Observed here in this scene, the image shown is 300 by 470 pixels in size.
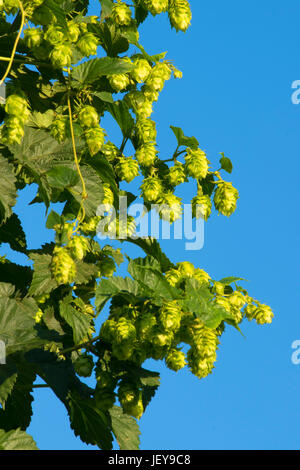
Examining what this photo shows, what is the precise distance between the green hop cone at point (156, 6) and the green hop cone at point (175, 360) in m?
1.81

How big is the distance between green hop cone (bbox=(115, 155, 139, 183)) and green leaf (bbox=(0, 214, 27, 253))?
58 cm

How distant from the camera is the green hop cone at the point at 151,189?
418cm

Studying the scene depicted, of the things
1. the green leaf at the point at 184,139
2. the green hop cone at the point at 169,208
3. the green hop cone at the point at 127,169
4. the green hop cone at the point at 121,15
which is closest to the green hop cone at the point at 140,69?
the green hop cone at the point at 121,15

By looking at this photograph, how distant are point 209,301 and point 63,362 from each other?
0.78 metres

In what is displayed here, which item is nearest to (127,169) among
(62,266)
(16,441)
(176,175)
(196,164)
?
(176,175)

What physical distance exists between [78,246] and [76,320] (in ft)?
1.50

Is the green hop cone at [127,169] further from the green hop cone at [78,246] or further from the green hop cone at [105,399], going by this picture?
the green hop cone at [105,399]

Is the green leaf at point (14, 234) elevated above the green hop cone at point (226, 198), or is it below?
below

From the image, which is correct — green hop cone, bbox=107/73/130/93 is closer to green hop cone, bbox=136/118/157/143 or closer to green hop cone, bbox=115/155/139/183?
green hop cone, bbox=136/118/157/143

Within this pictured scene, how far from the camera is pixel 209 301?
3674mm

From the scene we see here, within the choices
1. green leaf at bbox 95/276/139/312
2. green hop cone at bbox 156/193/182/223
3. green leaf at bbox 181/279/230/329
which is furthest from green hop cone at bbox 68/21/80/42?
green leaf at bbox 181/279/230/329

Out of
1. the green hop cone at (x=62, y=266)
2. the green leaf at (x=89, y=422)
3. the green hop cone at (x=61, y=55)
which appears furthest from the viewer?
the green hop cone at (x=61, y=55)

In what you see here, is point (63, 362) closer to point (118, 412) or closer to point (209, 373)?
point (118, 412)

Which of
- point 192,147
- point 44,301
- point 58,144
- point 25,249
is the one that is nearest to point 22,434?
point 44,301
